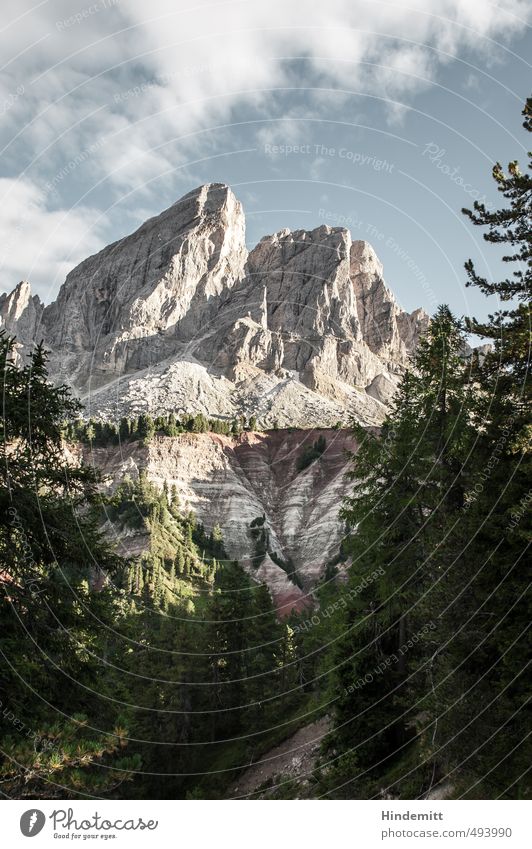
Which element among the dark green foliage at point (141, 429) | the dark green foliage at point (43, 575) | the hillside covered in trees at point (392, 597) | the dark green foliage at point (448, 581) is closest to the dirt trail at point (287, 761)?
the hillside covered in trees at point (392, 597)

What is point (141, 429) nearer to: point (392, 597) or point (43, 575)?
point (392, 597)

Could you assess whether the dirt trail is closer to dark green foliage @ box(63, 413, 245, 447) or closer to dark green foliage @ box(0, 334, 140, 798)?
dark green foliage @ box(0, 334, 140, 798)

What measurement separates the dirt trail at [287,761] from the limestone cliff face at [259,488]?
70550mm

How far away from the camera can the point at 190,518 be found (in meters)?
116

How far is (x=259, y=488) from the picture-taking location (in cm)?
14138

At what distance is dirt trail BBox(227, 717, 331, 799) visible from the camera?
79.4 ft

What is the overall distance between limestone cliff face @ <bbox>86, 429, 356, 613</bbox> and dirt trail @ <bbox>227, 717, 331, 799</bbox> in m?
70.5

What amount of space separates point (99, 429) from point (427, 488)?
13788cm

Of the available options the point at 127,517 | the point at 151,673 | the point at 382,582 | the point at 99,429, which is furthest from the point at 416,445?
the point at 99,429

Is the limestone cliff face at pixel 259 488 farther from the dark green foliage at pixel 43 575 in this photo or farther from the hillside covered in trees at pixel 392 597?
the dark green foliage at pixel 43 575

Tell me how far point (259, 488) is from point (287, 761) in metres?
115

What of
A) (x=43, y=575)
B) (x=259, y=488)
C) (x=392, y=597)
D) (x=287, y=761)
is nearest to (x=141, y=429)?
(x=259, y=488)

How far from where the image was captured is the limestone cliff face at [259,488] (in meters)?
111
